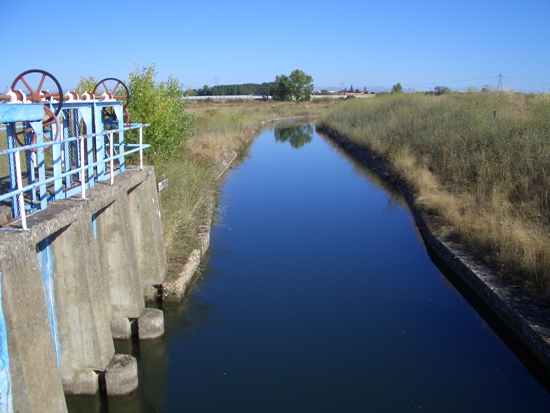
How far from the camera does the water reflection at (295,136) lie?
127 feet

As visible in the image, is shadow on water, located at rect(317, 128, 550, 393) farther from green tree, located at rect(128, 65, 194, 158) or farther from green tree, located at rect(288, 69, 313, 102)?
green tree, located at rect(288, 69, 313, 102)

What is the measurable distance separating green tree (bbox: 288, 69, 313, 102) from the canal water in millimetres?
91205

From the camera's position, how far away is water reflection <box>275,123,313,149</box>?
3862cm

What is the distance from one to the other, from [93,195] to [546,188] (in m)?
9.08

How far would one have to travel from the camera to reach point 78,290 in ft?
19.9

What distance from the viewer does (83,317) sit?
20.0ft

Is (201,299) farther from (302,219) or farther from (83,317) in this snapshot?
(302,219)

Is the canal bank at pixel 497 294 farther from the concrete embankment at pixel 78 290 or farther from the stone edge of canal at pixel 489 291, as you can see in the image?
the concrete embankment at pixel 78 290

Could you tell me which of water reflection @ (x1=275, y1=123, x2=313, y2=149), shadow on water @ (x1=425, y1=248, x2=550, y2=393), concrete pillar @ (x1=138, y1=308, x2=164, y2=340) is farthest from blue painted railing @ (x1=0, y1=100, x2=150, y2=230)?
water reflection @ (x1=275, y1=123, x2=313, y2=149)

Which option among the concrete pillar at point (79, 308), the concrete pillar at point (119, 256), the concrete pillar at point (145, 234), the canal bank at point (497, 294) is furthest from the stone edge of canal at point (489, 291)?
the concrete pillar at point (79, 308)

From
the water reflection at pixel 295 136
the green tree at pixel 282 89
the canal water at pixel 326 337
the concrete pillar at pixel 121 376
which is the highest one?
the green tree at pixel 282 89

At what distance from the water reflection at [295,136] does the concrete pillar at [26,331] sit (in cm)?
3108

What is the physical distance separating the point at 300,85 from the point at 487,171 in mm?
91767

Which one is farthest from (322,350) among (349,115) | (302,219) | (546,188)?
(349,115)
